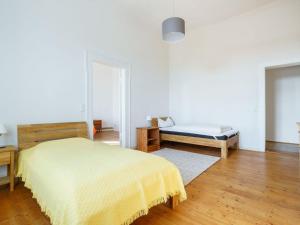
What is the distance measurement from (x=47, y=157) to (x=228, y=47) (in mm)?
4794

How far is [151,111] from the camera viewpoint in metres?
4.96

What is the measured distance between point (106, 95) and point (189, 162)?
212 inches

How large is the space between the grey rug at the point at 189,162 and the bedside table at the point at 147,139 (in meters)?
0.28

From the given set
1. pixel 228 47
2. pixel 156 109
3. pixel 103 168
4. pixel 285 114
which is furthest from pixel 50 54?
pixel 285 114

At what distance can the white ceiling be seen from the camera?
3738mm

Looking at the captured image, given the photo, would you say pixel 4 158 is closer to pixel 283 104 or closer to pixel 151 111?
pixel 151 111

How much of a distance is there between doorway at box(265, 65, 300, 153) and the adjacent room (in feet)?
0.10

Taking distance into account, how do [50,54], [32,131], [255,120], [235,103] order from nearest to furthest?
1. [32,131]
2. [50,54]
3. [255,120]
4. [235,103]

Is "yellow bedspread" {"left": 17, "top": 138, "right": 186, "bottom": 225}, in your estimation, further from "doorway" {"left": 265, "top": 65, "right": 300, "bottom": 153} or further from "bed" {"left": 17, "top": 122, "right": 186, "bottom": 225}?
"doorway" {"left": 265, "top": 65, "right": 300, "bottom": 153}

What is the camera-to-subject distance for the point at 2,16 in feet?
7.76

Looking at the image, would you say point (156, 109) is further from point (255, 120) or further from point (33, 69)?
point (33, 69)

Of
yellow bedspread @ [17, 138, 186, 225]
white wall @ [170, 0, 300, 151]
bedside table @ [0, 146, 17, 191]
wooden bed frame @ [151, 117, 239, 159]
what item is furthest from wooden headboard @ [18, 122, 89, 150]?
white wall @ [170, 0, 300, 151]

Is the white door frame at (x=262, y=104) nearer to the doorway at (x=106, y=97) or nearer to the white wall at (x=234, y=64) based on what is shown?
the white wall at (x=234, y=64)

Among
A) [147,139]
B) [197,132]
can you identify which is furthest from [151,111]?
[197,132]
